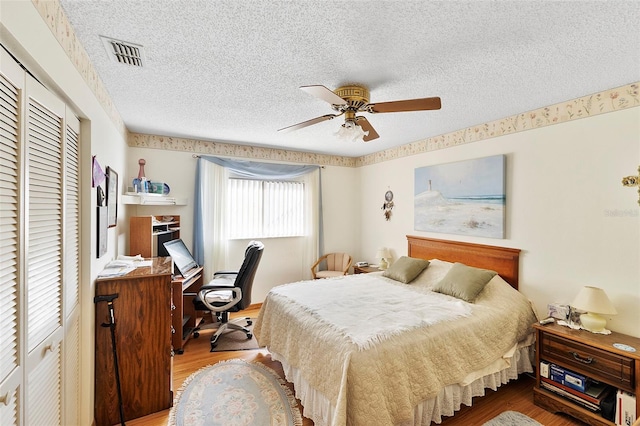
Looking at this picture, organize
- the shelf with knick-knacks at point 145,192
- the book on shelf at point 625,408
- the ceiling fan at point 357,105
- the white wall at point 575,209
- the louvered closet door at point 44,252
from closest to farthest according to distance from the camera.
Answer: the louvered closet door at point 44,252 < the book on shelf at point 625,408 < the ceiling fan at point 357,105 < the white wall at point 575,209 < the shelf with knick-knacks at point 145,192

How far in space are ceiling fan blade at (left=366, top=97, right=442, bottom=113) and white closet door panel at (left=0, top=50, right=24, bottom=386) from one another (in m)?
1.84

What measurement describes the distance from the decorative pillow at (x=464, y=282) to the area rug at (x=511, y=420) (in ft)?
2.92

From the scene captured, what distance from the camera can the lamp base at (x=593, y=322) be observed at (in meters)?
2.19

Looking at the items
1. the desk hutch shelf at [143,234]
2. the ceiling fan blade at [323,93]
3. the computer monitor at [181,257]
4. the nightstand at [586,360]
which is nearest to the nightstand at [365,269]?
the nightstand at [586,360]

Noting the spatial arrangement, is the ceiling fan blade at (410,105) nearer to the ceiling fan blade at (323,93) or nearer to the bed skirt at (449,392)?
the ceiling fan blade at (323,93)

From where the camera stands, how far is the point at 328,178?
5105 millimetres

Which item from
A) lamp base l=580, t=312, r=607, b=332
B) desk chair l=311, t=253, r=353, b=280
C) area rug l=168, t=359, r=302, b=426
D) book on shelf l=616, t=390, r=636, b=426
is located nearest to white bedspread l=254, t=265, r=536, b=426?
area rug l=168, t=359, r=302, b=426

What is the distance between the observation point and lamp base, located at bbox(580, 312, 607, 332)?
219 centimetres

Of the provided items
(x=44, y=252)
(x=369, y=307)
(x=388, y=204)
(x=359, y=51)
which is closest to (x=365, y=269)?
(x=388, y=204)

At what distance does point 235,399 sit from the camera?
2301 mm

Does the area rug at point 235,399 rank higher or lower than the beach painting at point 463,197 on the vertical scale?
lower

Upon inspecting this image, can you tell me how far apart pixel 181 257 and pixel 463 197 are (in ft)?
11.7

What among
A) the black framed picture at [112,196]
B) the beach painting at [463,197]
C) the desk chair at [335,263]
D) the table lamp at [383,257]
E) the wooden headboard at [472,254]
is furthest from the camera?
the desk chair at [335,263]

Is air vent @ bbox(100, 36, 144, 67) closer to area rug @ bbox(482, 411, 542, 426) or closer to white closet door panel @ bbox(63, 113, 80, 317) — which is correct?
white closet door panel @ bbox(63, 113, 80, 317)
